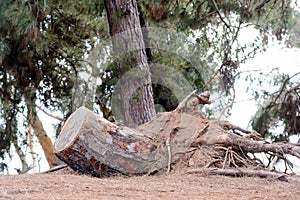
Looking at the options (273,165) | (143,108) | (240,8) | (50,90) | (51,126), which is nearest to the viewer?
(273,165)

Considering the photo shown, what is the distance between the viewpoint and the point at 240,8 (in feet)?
22.8

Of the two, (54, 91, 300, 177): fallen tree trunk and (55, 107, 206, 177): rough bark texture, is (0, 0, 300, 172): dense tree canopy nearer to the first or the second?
(54, 91, 300, 177): fallen tree trunk

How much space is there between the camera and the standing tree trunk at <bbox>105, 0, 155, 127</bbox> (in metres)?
6.07

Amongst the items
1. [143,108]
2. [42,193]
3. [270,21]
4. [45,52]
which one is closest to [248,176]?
[42,193]

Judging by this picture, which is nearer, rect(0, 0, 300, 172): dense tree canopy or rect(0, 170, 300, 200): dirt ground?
rect(0, 170, 300, 200): dirt ground

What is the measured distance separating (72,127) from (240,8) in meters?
3.80

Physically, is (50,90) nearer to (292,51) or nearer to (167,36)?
(167,36)

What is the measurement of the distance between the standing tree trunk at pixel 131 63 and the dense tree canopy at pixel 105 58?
21cm

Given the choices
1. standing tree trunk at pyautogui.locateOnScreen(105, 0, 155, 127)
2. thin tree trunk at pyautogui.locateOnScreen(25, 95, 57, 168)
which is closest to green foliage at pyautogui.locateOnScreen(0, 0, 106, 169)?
standing tree trunk at pyautogui.locateOnScreen(105, 0, 155, 127)

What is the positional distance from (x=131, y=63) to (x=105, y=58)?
1.02 m

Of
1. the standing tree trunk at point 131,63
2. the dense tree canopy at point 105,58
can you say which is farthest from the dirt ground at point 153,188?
the dense tree canopy at point 105,58

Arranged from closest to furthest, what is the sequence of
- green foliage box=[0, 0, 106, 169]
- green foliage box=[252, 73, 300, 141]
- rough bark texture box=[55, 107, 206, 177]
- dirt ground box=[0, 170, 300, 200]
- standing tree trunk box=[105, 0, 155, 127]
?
dirt ground box=[0, 170, 300, 200]
rough bark texture box=[55, 107, 206, 177]
standing tree trunk box=[105, 0, 155, 127]
green foliage box=[0, 0, 106, 169]
green foliage box=[252, 73, 300, 141]

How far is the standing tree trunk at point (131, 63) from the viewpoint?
6.07 meters

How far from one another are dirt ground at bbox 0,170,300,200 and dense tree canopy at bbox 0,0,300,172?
9.19 feet
